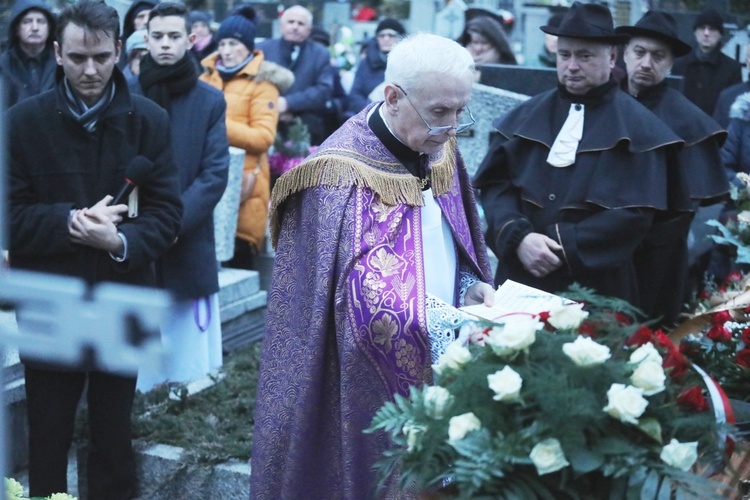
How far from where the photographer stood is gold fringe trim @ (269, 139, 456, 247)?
3.52 metres

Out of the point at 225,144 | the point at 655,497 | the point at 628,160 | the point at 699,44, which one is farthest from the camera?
the point at 699,44

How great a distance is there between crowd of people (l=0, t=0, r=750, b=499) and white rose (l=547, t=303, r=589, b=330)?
55 cm

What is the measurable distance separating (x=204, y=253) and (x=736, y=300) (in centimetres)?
275

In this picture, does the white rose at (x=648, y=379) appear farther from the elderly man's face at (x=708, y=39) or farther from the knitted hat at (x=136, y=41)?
the elderly man's face at (x=708, y=39)

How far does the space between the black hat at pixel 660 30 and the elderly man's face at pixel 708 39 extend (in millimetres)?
4746

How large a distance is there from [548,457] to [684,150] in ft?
11.9

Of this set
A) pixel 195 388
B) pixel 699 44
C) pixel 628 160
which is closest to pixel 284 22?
pixel 699 44

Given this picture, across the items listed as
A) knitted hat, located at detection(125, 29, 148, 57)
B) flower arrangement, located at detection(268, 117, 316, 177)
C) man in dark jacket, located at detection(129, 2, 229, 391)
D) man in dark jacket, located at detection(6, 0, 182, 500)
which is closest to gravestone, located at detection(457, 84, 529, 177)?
flower arrangement, located at detection(268, 117, 316, 177)

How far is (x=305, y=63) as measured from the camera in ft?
31.9

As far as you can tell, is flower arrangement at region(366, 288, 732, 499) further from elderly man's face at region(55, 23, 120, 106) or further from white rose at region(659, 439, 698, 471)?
elderly man's face at region(55, 23, 120, 106)

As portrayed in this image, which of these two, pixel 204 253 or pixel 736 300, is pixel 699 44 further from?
pixel 736 300

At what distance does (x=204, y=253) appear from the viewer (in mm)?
5672

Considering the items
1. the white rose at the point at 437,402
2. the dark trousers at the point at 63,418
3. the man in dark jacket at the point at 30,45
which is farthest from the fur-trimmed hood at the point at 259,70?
the white rose at the point at 437,402

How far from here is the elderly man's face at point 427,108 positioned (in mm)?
3404
